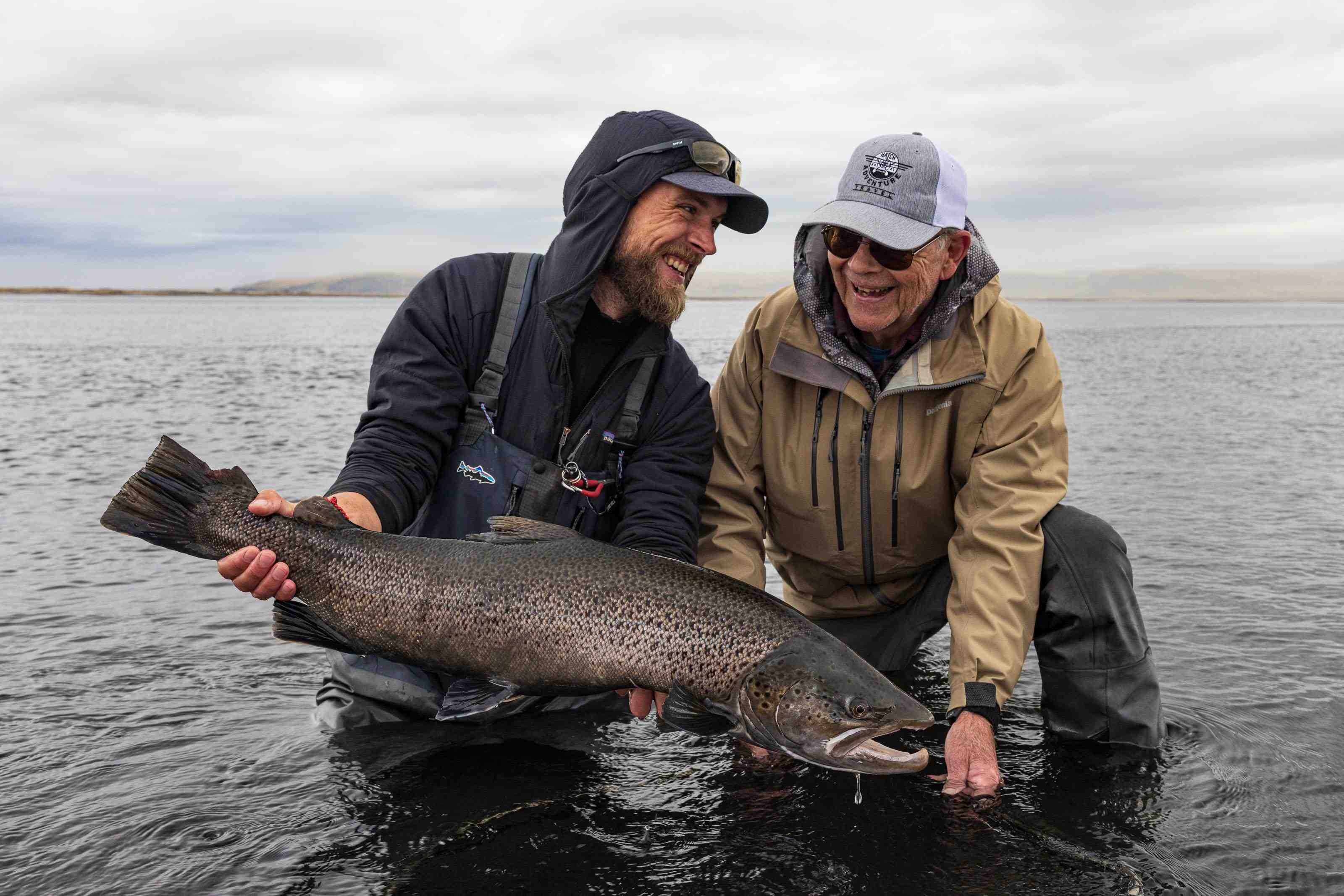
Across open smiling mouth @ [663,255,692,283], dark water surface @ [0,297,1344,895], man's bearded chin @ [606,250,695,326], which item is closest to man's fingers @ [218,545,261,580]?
dark water surface @ [0,297,1344,895]

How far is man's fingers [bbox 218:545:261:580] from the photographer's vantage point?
390 cm

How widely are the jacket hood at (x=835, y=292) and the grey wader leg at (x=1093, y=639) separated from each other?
3.28ft

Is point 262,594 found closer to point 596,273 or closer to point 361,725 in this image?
point 361,725

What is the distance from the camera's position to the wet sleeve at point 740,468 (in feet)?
16.8

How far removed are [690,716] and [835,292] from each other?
2153 millimetres

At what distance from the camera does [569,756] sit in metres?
4.89

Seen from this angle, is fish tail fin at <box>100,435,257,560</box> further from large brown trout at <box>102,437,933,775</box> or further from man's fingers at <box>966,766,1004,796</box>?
man's fingers at <box>966,766,1004,796</box>

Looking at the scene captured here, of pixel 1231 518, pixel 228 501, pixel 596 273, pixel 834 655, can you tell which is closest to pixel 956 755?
pixel 834 655

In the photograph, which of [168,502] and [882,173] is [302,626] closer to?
[168,502]

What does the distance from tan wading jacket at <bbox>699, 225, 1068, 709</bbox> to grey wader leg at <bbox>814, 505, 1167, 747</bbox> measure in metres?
0.14

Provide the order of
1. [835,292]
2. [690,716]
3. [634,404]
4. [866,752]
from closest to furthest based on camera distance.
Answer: [866,752]
[690,716]
[634,404]
[835,292]

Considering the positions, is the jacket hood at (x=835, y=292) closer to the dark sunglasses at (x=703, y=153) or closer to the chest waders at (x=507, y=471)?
the dark sunglasses at (x=703, y=153)

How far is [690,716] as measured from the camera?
3891 mm

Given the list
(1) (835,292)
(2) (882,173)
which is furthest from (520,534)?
(2) (882,173)
